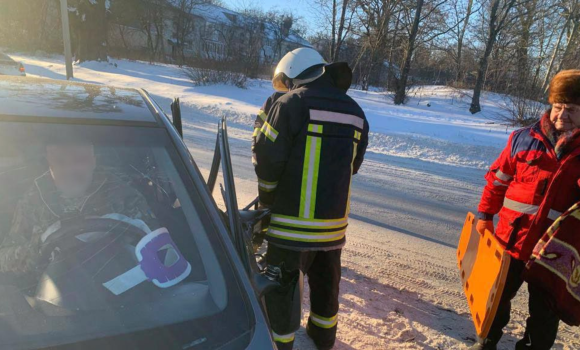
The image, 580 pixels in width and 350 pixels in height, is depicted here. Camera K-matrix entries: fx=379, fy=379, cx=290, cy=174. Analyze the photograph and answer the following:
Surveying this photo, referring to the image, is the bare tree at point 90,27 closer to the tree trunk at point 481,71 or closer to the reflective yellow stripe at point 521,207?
the tree trunk at point 481,71

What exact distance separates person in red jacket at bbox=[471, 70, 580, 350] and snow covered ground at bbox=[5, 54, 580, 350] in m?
0.52

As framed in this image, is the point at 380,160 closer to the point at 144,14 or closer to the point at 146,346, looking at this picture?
the point at 146,346

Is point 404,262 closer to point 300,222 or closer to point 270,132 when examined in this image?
point 300,222

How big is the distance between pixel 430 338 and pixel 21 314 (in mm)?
2442

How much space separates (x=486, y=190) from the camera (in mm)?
2574

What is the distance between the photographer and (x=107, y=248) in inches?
56.5

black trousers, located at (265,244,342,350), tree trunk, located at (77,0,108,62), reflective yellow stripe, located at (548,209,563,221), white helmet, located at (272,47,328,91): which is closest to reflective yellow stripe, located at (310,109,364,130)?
white helmet, located at (272,47,328,91)

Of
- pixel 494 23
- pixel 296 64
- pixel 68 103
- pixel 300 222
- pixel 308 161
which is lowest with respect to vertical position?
pixel 300 222

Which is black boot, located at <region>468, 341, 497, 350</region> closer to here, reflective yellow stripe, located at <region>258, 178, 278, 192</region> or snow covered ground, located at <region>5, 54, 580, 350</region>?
snow covered ground, located at <region>5, 54, 580, 350</region>

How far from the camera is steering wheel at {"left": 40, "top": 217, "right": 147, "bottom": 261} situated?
142 cm

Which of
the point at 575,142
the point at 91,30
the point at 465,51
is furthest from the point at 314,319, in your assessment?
the point at 465,51

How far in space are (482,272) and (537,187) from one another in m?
0.67

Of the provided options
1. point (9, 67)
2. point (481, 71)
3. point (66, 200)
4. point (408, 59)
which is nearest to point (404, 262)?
point (66, 200)

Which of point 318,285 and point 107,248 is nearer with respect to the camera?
point 107,248
